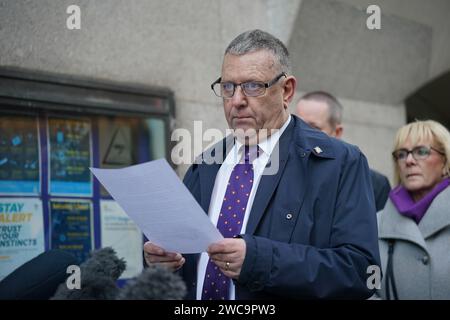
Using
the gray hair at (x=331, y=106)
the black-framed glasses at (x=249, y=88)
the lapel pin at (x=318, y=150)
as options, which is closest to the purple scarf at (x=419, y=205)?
the gray hair at (x=331, y=106)

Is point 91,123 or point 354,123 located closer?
point 91,123

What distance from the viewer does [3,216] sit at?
3.65 metres

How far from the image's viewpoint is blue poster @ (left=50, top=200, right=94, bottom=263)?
3.93m

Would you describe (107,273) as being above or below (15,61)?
below

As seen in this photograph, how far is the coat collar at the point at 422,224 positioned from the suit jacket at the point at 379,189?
711mm

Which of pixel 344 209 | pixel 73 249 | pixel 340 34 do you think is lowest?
pixel 73 249

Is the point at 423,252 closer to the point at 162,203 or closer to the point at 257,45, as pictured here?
the point at 257,45

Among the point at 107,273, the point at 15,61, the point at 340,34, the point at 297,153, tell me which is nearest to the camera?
the point at 107,273

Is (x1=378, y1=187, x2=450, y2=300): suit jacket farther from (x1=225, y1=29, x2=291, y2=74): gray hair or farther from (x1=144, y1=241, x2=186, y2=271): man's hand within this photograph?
(x1=144, y1=241, x2=186, y2=271): man's hand

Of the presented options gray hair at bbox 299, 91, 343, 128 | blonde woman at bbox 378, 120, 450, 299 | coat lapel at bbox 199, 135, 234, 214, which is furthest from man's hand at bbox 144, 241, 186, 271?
gray hair at bbox 299, 91, 343, 128

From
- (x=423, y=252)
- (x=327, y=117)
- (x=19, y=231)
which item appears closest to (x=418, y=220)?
(x=423, y=252)
